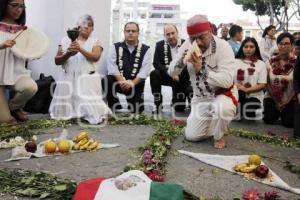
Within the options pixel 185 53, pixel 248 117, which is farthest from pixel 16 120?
pixel 248 117

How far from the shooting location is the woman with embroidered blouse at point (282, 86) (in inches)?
283

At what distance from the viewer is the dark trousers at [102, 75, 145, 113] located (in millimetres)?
7692

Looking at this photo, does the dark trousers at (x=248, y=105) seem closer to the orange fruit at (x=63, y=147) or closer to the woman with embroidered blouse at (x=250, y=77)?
the woman with embroidered blouse at (x=250, y=77)

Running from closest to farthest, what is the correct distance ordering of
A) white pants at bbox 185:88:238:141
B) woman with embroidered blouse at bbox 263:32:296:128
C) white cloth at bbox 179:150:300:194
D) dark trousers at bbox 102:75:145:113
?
white cloth at bbox 179:150:300:194
white pants at bbox 185:88:238:141
woman with embroidered blouse at bbox 263:32:296:128
dark trousers at bbox 102:75:145:113

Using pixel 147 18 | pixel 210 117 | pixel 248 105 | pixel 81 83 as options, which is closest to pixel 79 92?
pixel 81 83

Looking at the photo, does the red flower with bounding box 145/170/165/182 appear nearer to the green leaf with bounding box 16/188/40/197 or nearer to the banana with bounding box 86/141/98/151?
the green leaf with bounding box 16/188/40/197

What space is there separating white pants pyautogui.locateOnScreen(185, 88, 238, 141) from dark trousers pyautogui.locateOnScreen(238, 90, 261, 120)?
1.84 m

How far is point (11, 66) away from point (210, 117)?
306 centimetres

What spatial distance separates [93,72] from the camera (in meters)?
6.96

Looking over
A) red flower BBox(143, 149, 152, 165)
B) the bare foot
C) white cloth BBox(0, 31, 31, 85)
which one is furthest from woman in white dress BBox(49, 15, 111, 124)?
red flower BBox(143, 149, 152, 165)

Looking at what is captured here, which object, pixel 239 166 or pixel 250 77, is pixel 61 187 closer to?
pixel 239 166

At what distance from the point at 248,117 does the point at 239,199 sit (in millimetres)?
4260

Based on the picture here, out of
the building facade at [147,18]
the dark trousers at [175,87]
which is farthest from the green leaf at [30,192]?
the building facade at [147,18]

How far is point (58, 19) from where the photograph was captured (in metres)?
7.80
